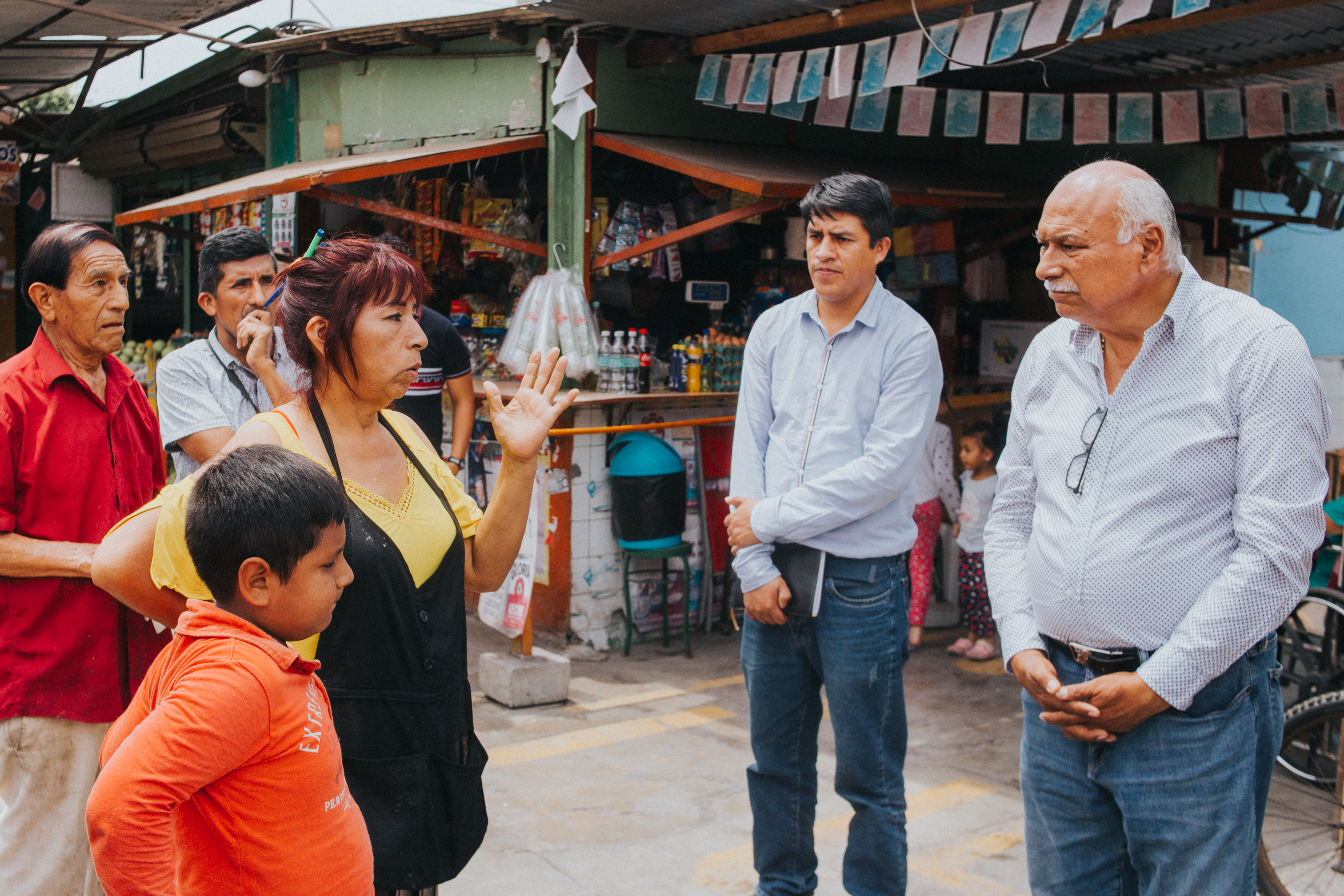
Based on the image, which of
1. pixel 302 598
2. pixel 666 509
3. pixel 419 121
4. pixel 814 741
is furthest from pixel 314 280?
pixel 419 121

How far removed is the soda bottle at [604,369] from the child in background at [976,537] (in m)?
2.06

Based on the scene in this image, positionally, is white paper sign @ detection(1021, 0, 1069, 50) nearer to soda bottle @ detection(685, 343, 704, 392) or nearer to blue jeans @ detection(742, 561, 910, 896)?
soda bottle @ detection(685, 343, 704, 392)

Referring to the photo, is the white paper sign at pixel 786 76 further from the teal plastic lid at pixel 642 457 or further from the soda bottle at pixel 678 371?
the teal plastic lid at pixel 642 457

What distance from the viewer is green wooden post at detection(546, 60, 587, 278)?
645cm

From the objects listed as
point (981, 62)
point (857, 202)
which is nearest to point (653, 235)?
point (981, 62)

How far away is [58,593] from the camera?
2500 millimetres

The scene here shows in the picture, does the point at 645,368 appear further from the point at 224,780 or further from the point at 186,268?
the point at 186,268

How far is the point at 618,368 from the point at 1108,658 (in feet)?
14.5

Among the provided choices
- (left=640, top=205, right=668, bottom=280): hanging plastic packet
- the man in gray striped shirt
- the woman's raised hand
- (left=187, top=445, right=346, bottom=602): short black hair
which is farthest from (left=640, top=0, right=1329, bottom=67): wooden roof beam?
(left=187, top=445, right=346, bottom=602): short black hair

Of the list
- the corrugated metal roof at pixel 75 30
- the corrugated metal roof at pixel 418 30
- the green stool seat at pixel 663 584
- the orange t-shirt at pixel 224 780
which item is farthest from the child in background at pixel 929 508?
the corrugated metal roof at pixel 75 30

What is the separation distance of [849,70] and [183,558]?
14.9ft

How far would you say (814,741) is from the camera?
10.4 ft

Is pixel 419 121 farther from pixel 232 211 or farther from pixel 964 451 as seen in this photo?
pixel 964 451

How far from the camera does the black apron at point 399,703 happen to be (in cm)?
201
